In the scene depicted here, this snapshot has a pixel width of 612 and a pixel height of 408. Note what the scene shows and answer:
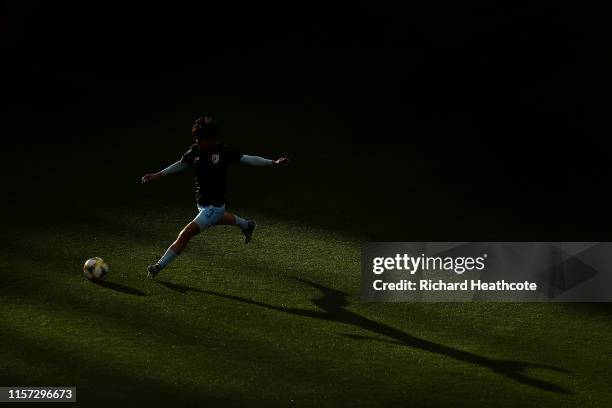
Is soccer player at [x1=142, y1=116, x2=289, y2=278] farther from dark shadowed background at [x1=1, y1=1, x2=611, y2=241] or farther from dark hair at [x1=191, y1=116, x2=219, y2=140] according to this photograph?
dark shadowed background at [x1=1, y1=1, x2=611, y2=241]

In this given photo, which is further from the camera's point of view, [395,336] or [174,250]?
[174,250]

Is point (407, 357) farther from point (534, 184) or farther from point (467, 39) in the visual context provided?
point (467, 39)

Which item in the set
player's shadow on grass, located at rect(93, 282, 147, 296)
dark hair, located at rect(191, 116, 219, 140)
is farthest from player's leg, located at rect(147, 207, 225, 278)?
dark hair, located at rect(191, 116, 219, 140)

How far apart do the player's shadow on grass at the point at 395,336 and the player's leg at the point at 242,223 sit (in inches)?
41.4

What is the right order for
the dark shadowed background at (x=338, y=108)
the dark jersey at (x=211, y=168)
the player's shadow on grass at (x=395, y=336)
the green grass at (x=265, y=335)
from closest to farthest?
the green grass at (x=265, y=335) < the player's shadow on grass at (x=395, y=336) < the dark jersey at (x=211, y=168) < the dark shadowed background at (x=338, y=108)

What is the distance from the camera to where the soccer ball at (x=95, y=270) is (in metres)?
11.5

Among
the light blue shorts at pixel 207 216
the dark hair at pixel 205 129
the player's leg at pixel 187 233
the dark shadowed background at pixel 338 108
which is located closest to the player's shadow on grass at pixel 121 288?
the player's leg at pixel 187 233

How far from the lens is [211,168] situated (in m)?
11.7

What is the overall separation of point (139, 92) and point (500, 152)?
21.7 ft

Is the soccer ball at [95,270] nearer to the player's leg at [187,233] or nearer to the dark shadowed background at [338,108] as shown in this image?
Result: the player's leg at [187,233]

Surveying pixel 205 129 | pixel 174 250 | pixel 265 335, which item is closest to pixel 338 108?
pixel 205 129

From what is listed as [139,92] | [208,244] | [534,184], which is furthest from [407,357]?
[139,92]

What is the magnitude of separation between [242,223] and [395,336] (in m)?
2.80

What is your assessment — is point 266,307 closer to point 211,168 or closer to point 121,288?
point 121,288
